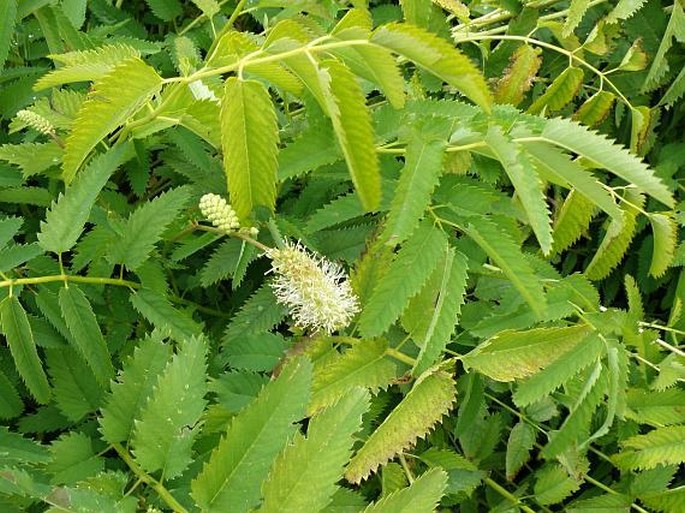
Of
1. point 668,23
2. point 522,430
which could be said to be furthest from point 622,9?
point 522,430

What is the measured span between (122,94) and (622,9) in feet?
3.89

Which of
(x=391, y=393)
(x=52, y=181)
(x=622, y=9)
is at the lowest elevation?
(x=391, y=393)

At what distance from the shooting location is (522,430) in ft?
4.75

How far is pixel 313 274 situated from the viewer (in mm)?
1068

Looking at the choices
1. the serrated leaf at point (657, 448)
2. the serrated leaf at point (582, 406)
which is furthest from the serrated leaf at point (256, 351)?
the serrated leaf at point (657, 448)

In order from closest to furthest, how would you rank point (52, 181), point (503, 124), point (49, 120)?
1. point (503, 124)
2. point (49, 120)
3. point (52, 181)

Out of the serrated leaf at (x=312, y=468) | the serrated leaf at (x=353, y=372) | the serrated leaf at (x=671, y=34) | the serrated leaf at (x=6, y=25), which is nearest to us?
the serrated leaf at (x=312, y=468)

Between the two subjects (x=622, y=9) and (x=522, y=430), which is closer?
(x=522, y=430)

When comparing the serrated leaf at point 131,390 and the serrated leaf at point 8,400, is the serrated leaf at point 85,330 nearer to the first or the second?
the serrated leaf at point 131,390

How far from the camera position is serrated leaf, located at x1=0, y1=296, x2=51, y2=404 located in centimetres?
103

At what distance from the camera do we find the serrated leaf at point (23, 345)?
103 cm

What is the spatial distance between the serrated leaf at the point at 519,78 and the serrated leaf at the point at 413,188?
24.7 inches

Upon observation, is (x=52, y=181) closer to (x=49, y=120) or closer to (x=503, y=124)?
(x=49, y=120)

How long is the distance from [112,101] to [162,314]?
40cm
